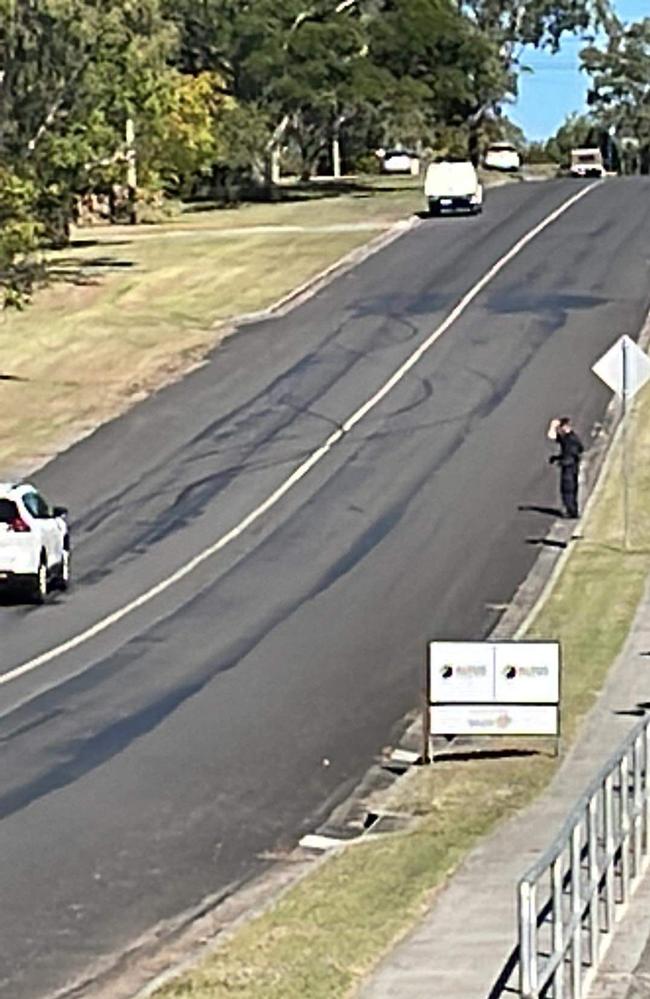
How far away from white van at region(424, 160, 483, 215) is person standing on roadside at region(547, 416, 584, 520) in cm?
4238

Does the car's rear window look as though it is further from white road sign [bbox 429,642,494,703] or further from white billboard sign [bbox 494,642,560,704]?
white billboard sign [bbox 494,642,560,704]

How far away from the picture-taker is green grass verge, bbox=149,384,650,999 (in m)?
12.7

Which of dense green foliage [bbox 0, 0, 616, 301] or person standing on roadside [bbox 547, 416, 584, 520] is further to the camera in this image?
dense green foliage [bbox 0, 0, 616, 301]

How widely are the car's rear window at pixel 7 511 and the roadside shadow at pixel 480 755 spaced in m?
10.8

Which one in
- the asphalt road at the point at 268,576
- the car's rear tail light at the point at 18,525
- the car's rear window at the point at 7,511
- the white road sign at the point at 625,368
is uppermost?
the white road sign at the point at 625,368

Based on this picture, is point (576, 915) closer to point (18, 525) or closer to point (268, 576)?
point (18, 525)

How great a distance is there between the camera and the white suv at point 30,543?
2975cm

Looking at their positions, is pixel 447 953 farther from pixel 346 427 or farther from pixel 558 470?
pixel 346 427

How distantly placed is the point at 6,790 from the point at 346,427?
2520 cm

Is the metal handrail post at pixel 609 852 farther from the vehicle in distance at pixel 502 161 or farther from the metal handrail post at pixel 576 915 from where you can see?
the vehicle in distance at pixel 502 161

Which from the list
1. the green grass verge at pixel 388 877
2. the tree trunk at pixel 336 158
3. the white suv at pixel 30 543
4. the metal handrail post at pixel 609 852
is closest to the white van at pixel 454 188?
the white suv at pixel 30 543

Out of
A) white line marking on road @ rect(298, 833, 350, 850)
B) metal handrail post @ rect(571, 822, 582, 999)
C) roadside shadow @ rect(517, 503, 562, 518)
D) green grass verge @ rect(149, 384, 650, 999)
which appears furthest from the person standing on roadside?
metal handrail post @ rect(571, 822, 582, 999)

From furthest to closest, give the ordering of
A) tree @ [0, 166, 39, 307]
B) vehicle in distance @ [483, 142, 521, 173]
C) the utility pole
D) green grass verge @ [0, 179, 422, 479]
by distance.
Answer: vehicle in distance @ [483, 142, 521, 173] → the utility pole → tree @ [0, 166, 39, 307] → green grass verge @ [0, 179, 422, 479]

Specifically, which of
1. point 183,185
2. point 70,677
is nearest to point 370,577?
point 70,677
